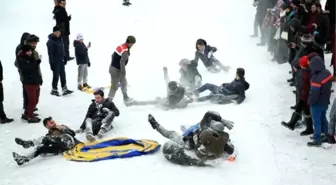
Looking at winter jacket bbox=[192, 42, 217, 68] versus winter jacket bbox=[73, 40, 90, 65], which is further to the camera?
winter jacket bbox=[192, 42, 217, 68]

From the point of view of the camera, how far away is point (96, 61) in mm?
14742

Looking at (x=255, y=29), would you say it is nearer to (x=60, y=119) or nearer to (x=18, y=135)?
(x=60, y=119)

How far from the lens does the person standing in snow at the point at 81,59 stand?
1191 centimetres

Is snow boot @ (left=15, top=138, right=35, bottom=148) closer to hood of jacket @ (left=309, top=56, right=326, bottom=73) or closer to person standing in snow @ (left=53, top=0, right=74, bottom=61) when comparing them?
hood of jacket @ (left=309, top=56, right=326, bottom=73)

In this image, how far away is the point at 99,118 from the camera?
30.6 feet

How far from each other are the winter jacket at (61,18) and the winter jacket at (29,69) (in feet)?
13.2

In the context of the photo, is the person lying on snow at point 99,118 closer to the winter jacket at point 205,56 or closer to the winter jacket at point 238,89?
the winter jacket at point 238,89

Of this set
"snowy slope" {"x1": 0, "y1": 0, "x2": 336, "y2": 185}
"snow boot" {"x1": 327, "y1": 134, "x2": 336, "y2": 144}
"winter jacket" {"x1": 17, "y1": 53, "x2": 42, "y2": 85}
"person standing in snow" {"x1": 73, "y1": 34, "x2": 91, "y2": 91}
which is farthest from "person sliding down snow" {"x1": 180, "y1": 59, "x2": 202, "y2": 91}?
"snow boot" {"x1": 327, "y1": 134, "x2": 336, "y2": 144}

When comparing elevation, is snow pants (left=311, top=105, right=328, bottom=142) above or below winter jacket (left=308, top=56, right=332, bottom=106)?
below

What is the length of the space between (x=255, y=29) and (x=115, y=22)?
231 inches

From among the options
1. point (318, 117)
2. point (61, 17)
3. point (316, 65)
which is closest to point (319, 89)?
point (316, 65)

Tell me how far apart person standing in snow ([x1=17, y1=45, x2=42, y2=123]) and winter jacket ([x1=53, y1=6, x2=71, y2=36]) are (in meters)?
4.00

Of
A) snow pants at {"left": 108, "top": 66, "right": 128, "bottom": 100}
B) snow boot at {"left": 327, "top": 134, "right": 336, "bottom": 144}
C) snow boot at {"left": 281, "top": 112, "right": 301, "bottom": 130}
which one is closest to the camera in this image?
snow boot at {"left": 327, "top": 134, "right": 336, "bottom": 144}

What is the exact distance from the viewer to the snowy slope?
713cm
